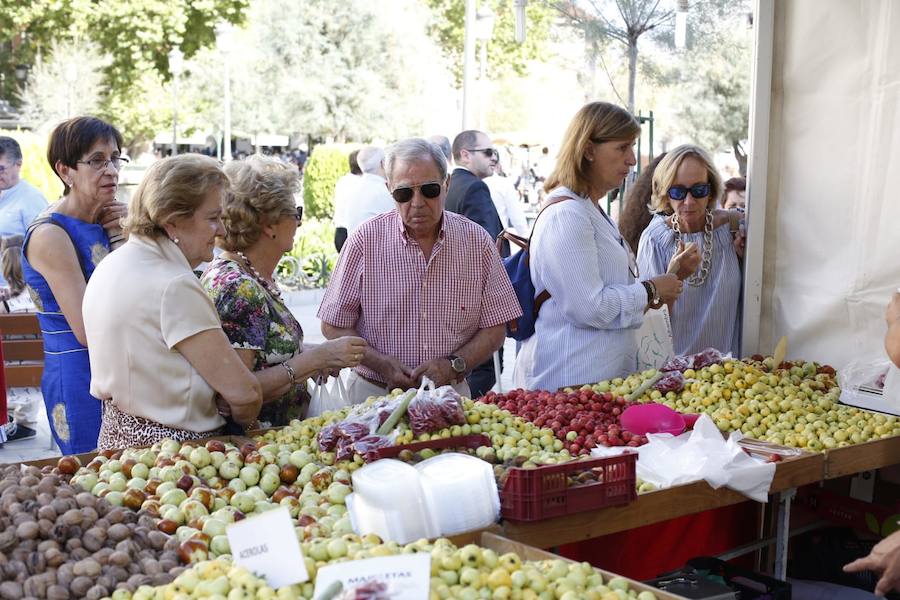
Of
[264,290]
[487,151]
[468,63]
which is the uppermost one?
[468,63]

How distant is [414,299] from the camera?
378 centimetres

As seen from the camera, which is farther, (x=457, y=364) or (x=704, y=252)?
(x=704, y=252)

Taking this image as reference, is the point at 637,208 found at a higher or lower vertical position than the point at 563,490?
higher

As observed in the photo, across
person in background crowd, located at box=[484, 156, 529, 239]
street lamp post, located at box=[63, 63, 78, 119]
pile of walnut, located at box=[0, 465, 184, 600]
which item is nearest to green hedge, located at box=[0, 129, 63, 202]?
person in background crowd, located at box=[484, 156, 529, 239]

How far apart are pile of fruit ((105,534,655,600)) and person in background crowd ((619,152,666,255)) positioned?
3504 millimetres

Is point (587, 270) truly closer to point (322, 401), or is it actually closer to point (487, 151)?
point (322, 401)

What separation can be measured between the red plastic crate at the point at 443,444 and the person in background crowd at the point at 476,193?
7.88 ft

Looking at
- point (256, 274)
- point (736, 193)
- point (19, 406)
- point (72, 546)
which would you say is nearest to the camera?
point (72, 546)

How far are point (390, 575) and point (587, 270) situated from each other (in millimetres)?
2281

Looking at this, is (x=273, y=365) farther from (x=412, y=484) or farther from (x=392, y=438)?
(x=412, y=484)

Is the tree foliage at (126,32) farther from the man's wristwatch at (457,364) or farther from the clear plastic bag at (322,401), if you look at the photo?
the clear plastic bag at (322,401)

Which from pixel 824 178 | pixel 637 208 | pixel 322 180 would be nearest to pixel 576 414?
pixel 824 178

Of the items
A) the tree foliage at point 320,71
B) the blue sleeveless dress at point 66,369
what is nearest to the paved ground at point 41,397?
the blue sleeveless dress at point 66,369

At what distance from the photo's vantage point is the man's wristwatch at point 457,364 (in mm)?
3770
